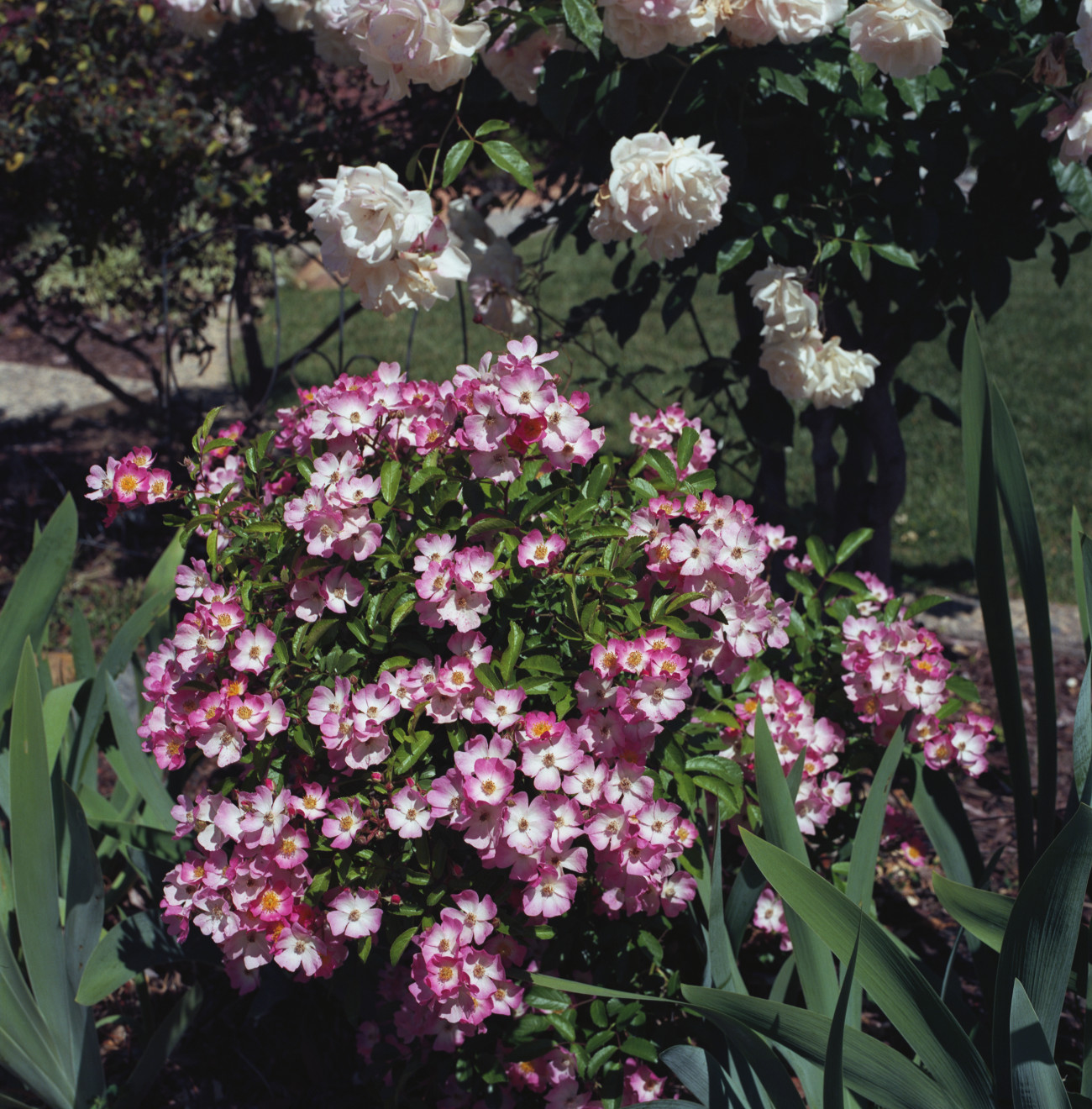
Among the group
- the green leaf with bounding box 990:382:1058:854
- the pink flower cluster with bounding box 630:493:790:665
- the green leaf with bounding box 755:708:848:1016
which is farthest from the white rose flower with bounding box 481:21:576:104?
the green leaf with bounding box 755:708:848:1016

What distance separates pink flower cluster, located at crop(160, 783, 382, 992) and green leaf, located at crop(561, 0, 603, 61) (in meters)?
1.20

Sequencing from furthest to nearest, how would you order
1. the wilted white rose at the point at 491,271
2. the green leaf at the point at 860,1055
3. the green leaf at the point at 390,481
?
the wilted white rose at the point at 491,271 → the green leaf at the point at 390,481 → the green leaf at the point at 860,1055

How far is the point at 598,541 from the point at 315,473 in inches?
15.7

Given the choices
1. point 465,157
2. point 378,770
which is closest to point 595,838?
point 378,770

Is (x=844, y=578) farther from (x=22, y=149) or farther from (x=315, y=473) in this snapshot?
(x=22, y=149)

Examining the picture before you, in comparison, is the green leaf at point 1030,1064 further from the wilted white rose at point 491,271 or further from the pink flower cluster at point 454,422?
the wilted white rose at point 491,271

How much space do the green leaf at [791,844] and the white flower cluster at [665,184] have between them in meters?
0.80

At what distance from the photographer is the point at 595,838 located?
1.19 metres

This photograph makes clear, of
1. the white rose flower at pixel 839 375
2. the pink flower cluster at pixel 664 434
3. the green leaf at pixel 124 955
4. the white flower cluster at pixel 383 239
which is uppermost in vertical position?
the white flower cluster at pixel 383 239

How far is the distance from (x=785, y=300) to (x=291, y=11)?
1.28 meters

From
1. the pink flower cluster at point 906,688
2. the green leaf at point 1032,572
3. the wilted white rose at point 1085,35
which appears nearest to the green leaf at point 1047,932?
the green leaf at point 1032,572

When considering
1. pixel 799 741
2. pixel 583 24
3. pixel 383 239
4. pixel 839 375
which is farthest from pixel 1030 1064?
pixel 583 24

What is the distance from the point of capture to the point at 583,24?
1535 mm

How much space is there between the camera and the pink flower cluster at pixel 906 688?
1506 mm
